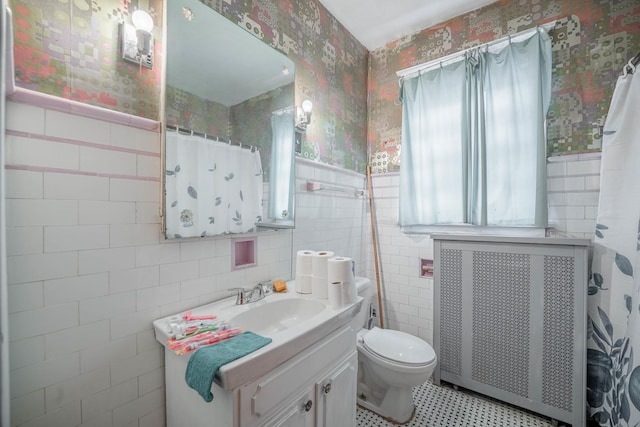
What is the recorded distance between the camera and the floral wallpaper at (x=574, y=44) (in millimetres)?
1627

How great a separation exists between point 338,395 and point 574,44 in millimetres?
2531

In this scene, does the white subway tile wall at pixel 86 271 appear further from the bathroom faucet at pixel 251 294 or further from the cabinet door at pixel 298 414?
the cabinet door at pixel 298 414

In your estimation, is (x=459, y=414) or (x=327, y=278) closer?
(x=327, y=278)

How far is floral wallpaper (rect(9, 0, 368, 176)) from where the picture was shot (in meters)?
0.87

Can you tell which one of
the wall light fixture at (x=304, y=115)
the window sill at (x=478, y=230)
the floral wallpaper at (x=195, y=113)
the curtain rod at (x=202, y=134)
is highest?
the wall light fixture at (x=304, y=115)

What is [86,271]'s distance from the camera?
Answer: 0.95 metres

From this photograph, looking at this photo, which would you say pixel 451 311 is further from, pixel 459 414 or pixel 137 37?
pixel 137 37

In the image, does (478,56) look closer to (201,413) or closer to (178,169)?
(178,169)

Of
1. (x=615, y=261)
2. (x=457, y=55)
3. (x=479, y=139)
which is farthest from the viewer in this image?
(x=457, y=55)

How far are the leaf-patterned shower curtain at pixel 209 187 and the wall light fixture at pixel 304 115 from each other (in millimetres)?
452

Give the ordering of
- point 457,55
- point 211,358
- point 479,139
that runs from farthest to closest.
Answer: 1. point 457,55
2. point 479,139
3. point 211,358

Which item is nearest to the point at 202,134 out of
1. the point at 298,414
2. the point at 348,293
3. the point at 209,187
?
the point at 209,187

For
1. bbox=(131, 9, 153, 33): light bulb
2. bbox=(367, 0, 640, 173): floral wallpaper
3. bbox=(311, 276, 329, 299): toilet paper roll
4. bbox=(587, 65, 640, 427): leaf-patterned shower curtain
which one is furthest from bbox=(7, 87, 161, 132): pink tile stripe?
bbox=(587, 65, 640, 427): leaf-patterned shower curtain

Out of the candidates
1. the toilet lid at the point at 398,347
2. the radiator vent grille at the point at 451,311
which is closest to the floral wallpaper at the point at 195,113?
the toilet lid at the point at 398,347
